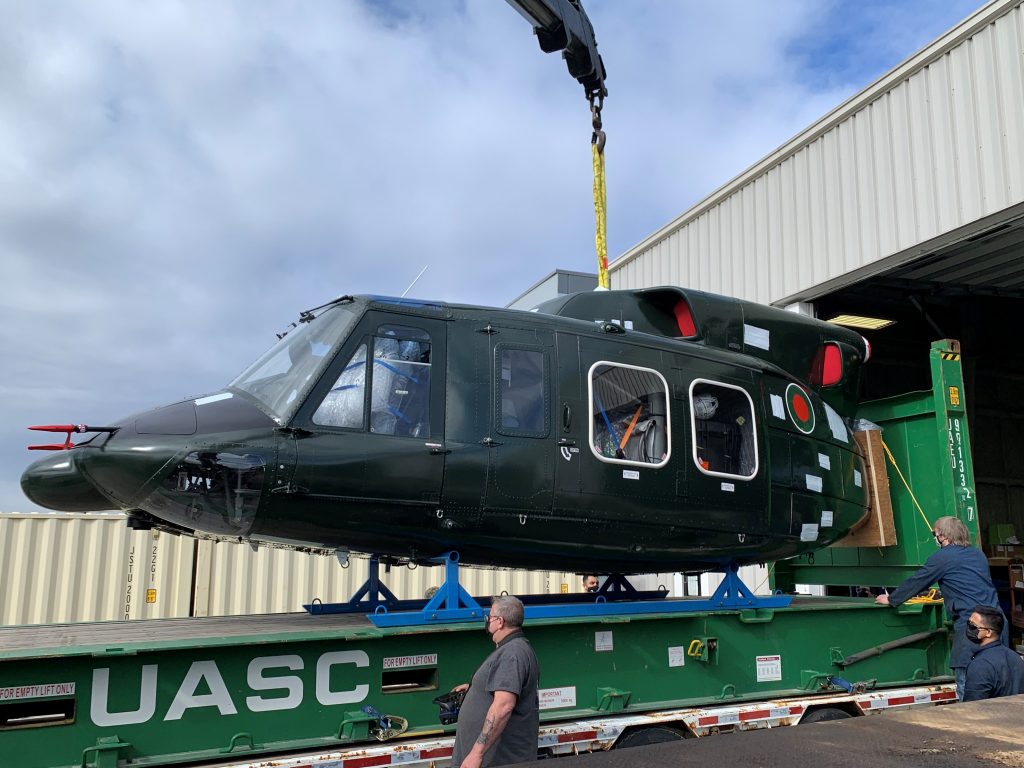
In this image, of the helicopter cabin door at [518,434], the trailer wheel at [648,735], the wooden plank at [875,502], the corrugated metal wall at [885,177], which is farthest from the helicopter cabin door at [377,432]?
the corrugated metal wall at [885,177]

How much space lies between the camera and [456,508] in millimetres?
5422

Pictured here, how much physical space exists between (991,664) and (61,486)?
6.18 m

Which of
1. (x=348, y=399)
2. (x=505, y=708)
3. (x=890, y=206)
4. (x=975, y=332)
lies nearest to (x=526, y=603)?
(x=348, y=399)

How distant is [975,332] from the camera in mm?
18969

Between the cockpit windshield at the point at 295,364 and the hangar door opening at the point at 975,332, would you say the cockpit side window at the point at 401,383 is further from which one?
the hangar door opening at the point at 975,332

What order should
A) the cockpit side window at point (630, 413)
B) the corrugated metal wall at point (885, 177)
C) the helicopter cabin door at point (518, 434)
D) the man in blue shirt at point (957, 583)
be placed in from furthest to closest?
the corrugated metal wall at point (885, 177)
the man in blue shirt at point (957, 583)
the cockpit side window at point (630, 413)
the helicopter cabin door at point (518, 434)

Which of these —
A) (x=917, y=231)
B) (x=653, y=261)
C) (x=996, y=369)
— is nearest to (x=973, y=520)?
(x=917, y=231)

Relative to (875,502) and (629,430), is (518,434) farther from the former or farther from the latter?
(875,502)

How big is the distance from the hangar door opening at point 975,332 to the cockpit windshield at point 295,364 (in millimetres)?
8016

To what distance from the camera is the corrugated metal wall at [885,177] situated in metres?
9.27

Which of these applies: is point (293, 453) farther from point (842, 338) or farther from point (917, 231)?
point (917, 231)

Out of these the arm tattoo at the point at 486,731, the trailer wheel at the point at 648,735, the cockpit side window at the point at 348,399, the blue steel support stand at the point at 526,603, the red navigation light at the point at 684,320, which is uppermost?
the red navigation light at the point at 684,320

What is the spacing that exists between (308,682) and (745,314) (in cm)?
484

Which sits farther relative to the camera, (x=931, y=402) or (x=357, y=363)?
(x=931, y=402)
